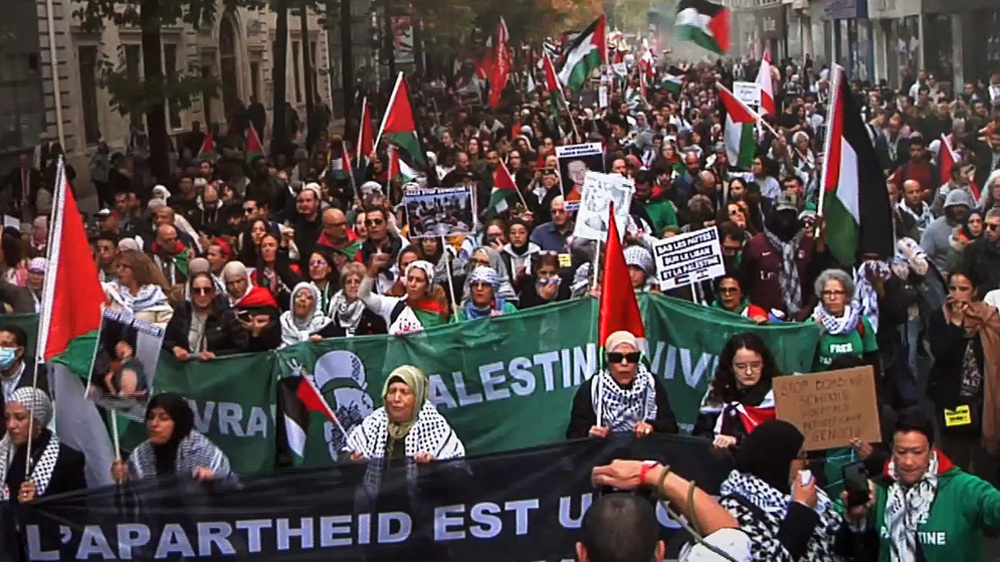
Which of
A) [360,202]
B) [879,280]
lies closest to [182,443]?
[879,280]

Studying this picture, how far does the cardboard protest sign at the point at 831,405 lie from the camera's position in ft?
20.7

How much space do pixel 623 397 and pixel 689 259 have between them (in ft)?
8.59

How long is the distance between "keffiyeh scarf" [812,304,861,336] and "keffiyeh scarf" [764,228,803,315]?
1.55 metres

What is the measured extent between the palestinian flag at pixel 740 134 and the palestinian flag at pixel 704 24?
3.26 m

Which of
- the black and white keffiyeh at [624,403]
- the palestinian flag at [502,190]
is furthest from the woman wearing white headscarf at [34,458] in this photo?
the palestinian flag at [502,190]

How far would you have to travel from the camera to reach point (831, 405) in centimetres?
637

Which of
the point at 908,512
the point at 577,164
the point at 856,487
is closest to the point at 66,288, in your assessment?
the point at 856,487

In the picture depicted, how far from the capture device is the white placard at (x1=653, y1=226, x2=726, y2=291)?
9.62 metres

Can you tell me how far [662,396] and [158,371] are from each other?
2674 mm

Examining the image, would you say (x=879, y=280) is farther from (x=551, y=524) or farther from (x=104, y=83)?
(x=104, y=83)

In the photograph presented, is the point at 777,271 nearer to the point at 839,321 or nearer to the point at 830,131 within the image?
the point at 830,131

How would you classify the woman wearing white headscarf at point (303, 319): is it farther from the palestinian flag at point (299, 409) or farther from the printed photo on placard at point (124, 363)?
the printed photo on placard at point (124, 363)

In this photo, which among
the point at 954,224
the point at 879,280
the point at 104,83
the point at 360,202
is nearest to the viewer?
the point at 879,280

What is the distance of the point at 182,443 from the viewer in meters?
6.92
